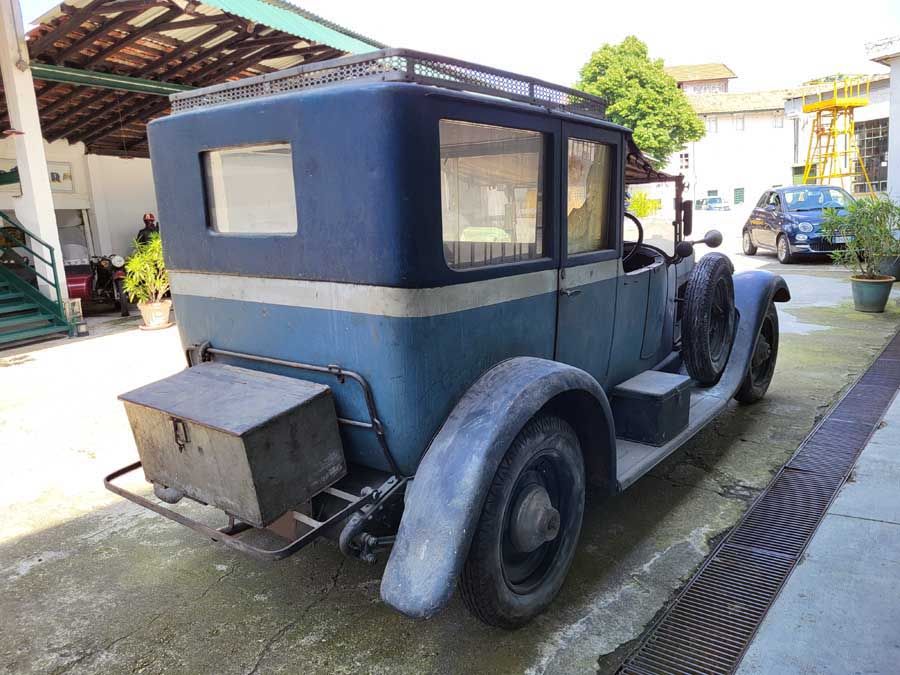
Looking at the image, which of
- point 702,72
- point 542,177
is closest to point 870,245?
point 542,177

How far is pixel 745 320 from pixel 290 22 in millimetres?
7439

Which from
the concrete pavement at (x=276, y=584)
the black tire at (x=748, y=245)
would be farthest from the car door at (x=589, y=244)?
the black tire at (x=748, y=245)

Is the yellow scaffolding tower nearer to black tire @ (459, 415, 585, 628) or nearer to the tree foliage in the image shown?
the tree foliage

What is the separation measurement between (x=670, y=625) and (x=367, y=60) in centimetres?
231

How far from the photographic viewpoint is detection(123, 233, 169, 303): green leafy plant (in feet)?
29.1

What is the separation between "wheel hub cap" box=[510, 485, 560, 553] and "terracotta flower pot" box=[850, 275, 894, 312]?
7.32 metres

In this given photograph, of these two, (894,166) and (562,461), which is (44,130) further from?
(894,166)

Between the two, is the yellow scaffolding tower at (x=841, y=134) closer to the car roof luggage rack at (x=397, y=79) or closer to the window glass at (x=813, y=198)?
the window glass at (x=813, y=198)

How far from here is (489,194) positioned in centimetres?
247

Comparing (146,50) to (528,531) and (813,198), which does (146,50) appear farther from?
(813,198)

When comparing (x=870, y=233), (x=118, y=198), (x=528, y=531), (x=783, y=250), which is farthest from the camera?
(x=118, y=198)

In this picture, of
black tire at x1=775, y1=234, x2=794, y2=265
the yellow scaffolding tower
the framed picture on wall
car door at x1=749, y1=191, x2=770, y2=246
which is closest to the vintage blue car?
the framed picture on wall

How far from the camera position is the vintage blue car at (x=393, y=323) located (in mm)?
2135

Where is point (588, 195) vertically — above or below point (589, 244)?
above
